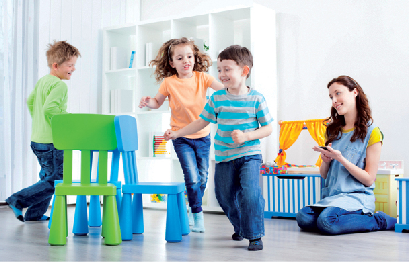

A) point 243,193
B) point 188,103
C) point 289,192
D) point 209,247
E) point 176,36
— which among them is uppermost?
point 176,36

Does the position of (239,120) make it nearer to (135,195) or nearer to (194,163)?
(194,163)

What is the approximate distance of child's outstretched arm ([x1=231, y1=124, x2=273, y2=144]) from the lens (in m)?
1.85

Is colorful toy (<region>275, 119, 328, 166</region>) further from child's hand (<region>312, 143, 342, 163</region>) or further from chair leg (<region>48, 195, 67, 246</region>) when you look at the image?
chair leg (<region>48, 195, 67, 246</region>)

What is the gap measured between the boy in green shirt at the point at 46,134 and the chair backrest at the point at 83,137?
0.66m

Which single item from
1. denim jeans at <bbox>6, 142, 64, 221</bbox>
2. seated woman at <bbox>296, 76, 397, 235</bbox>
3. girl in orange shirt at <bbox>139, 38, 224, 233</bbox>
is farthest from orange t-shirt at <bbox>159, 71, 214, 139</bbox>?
denim jeans at <bbox>6, 142, 64, 221</bbox>

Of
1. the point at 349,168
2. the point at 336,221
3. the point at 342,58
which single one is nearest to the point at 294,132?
the point at 342,58

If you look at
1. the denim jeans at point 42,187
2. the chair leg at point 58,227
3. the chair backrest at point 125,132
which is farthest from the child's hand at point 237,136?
the denim jeans at point 42,187

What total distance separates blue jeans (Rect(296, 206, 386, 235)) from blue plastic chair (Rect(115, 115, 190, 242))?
25.7 inches

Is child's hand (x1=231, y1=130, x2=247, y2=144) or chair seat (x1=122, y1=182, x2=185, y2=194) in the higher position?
child's hand (x1=231, y1=130, x2=247, y2=144)

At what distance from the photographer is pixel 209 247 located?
197 cm

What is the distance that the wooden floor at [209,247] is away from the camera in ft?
5.73

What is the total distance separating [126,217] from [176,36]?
1936 mm

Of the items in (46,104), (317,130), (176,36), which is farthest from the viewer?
(176,36)

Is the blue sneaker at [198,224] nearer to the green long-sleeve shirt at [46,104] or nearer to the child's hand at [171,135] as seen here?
the child's hand at [171,135]
